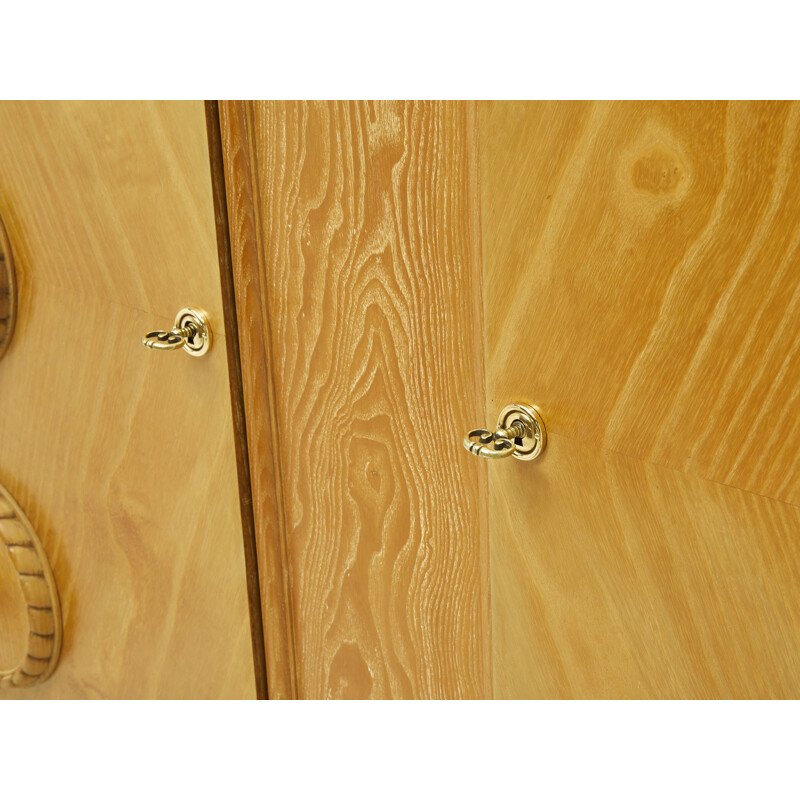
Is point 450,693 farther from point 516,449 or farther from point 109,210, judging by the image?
point 109,210

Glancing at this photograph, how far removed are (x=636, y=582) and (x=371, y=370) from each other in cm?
22

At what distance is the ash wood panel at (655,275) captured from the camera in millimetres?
395

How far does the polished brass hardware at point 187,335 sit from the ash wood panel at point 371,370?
0.10ft

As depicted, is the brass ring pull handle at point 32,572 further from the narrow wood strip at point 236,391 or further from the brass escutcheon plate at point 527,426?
the brass escutcheon plate at point 527,426

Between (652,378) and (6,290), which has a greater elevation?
(6,290)

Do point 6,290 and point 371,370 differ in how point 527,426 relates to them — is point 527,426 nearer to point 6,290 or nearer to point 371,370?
point 371,370

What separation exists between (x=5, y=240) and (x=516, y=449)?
499mm

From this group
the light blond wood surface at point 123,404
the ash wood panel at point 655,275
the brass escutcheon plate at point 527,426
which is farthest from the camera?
the light blond wood surface at point 123,404

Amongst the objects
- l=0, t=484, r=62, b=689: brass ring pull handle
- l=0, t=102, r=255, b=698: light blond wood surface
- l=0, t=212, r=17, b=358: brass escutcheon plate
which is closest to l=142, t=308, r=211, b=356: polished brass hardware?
l=0, t=102, r=255, b=698: light blond wood surface

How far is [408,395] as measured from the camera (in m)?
0.58

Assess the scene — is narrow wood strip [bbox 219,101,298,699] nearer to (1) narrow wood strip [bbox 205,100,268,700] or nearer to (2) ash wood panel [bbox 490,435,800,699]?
(1) narrow wood strip [bbox 205,100,268,700]

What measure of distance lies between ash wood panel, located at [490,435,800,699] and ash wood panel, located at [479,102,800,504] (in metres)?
0.02

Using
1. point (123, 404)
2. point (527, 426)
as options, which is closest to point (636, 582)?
point (527, 426)

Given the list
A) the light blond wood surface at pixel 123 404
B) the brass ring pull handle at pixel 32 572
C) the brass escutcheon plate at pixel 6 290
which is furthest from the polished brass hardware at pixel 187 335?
the brass ring pull handle at pixel 32 572
